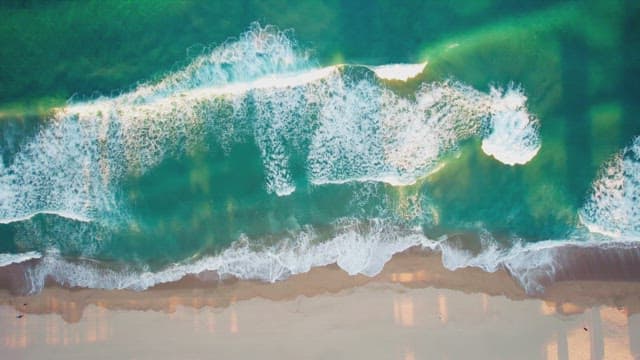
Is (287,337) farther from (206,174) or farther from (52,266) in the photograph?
(52,266)

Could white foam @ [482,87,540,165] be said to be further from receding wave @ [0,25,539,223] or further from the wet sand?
the wet sand

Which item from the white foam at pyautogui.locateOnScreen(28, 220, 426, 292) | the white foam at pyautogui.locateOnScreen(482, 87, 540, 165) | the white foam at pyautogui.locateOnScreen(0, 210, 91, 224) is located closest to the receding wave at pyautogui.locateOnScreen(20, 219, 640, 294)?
the white foam at pyautogui.locateOnScreen(28, 220, 426, 292)

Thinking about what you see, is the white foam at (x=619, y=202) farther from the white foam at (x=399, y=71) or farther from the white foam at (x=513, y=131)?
the white foam at (x=399, y=71)

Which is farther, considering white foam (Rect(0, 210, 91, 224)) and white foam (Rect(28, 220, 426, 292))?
white foam (Rect(0, 210, 91, 224))

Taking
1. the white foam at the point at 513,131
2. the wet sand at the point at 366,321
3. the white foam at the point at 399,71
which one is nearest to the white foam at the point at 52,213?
the wet sand at the point at 366,321

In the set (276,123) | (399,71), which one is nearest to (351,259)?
(276,123)

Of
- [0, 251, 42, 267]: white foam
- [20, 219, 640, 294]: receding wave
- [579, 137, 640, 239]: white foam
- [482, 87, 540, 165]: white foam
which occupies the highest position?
[482, 87, 540, 165]: white foam

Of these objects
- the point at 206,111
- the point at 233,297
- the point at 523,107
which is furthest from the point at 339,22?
the point at 233,297
